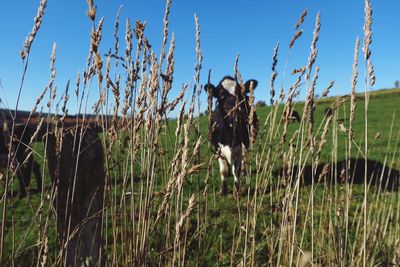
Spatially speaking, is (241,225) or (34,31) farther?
(241,225)

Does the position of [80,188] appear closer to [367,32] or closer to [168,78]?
[168,78]

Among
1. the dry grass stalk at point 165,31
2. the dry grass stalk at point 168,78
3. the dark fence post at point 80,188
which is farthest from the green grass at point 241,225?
the dry grass stalk at point 165,31

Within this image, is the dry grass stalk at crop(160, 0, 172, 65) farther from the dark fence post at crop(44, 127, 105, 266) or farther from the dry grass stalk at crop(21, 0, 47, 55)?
the dark fence post at crop(44, 127, 105, 266)

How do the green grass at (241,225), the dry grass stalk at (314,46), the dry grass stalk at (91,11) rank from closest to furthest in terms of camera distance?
the dry grass stalk at (91,11)
the dry grass stalk at (314,46)
the green grass at (241,225)

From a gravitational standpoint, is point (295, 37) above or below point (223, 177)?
above

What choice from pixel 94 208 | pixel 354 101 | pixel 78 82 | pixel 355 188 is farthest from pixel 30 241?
pixel 355 188

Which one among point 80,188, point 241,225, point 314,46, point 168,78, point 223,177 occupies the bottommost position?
point 223,177

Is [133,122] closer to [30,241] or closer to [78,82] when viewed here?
[78,82]

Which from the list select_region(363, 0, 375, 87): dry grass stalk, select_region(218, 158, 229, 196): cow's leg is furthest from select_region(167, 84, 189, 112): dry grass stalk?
select_region(218, 158, 229, 196): cow's leg

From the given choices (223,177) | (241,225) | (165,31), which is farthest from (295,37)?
(223,177)

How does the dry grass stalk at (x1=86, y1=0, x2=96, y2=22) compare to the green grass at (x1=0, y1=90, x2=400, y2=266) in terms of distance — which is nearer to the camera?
the dry grass stalk at (x1=86, y1=0, x2=96, y2=22)

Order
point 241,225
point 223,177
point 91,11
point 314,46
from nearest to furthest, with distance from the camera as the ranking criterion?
point 91,11
point 314,46
point 241,225
point 223,177

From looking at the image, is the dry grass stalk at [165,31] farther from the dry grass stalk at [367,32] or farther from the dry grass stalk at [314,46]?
the dry grass stalk at [367,32]

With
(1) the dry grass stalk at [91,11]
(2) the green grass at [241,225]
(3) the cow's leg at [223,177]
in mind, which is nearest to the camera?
(1) the dry grass stalk at [91,11]
